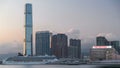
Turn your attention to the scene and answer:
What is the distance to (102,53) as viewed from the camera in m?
149

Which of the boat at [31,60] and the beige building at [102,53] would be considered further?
the boat at [31,60]

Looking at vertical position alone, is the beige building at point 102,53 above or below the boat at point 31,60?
above

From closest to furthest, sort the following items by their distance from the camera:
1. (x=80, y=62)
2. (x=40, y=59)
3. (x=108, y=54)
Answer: (x=108, y=54) → (x=40, y=59) → (x=80, y=62)

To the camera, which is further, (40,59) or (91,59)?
(40,59)

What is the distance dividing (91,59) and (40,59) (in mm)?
23465

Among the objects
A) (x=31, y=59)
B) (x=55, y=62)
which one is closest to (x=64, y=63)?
(x=55, y=62)

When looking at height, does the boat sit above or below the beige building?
below

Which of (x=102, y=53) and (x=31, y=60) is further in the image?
(x=31, y=60)

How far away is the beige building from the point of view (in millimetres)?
144350

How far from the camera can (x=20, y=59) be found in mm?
162750

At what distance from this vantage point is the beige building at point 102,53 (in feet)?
474

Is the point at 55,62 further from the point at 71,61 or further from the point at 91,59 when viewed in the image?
the point at 91,59

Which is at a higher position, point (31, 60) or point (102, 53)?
point (102, 53)

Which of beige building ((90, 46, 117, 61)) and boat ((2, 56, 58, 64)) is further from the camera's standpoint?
boat ((2, 56, 58, 64))
